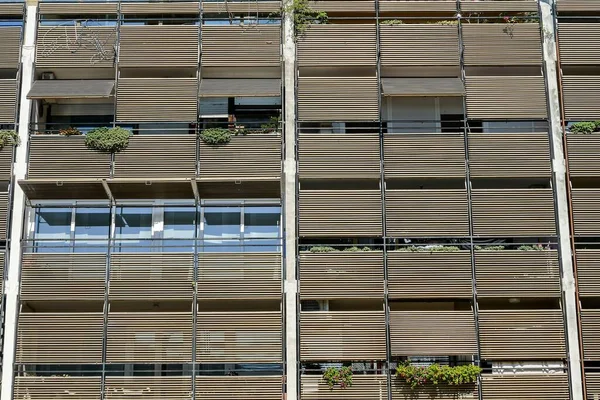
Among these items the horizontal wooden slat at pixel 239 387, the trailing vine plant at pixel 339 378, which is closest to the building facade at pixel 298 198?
the horizontal wooden slat at pixel 239 387

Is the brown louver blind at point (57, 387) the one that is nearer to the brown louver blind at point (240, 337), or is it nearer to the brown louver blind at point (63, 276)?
the brown louver blind at point (63, 276)

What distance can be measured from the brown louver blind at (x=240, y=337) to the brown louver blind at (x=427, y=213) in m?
4.32

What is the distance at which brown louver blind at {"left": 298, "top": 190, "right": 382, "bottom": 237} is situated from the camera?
76.2ft

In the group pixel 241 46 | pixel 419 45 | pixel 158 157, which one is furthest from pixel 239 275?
pixel 419 45

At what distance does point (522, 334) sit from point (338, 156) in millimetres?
7203

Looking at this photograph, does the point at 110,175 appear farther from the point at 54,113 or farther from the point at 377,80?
the point at 377,80

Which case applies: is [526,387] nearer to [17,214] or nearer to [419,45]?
[419,45]

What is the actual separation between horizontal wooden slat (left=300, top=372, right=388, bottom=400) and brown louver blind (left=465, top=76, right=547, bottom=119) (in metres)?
8.33

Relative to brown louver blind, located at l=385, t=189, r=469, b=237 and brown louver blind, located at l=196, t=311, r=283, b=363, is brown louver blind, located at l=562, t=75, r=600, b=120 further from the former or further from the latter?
brown louver blind, located at l=196, t=311, r=283, b=363

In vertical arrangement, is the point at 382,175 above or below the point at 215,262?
above

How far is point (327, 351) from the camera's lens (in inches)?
879

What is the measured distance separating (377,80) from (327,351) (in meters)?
8.19

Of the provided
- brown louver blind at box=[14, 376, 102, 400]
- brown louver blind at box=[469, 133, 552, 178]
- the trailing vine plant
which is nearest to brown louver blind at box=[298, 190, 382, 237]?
brown louver blind at box=[469, 133, 552, 178]

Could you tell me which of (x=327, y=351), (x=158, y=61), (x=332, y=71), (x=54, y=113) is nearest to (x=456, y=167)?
(x=332, y=71)
